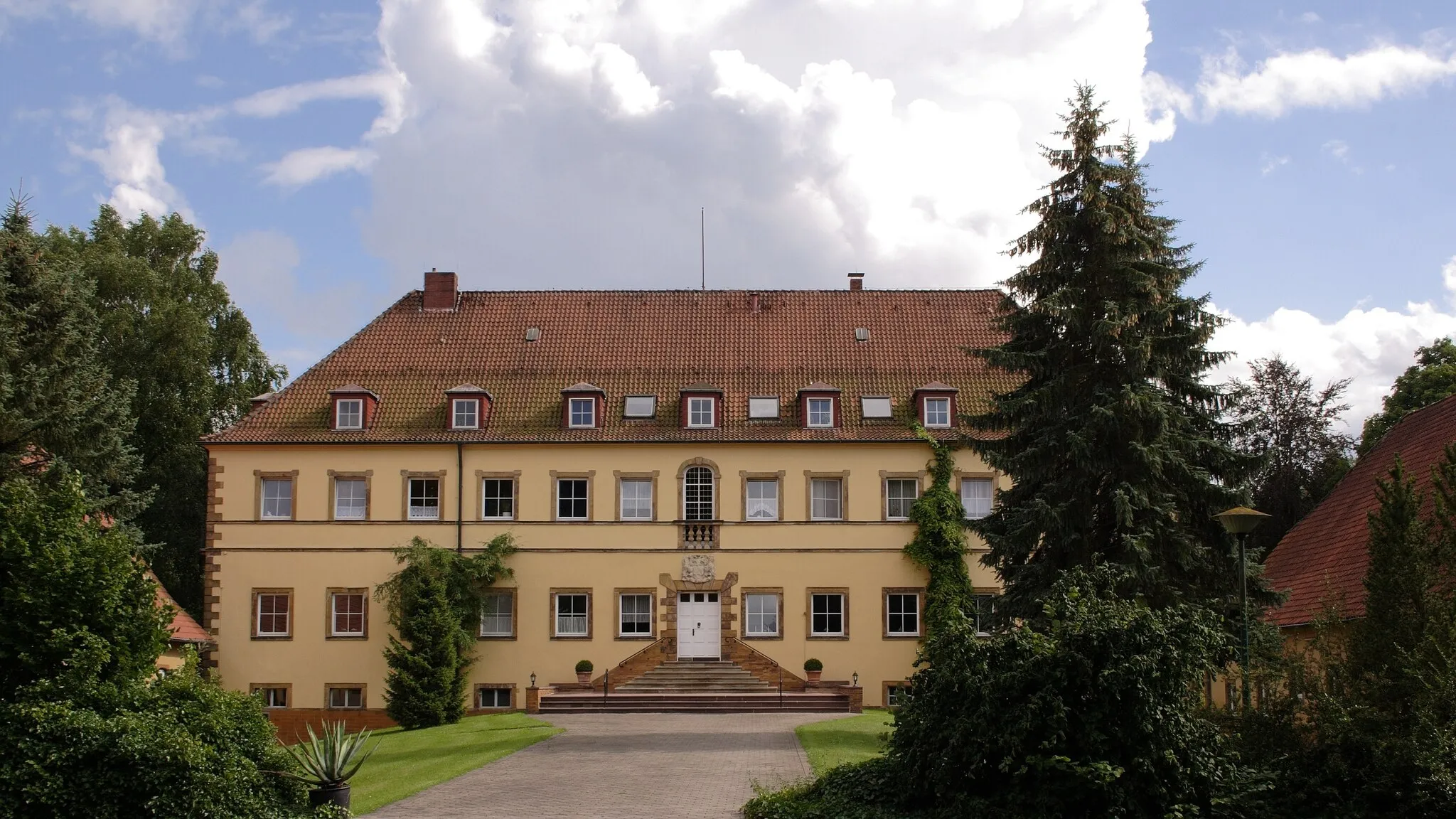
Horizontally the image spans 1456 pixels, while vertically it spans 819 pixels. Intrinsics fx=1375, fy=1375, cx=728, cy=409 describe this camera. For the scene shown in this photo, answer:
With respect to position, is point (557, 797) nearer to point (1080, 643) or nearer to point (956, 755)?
point (956, 755)

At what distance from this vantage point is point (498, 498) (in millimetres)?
37656

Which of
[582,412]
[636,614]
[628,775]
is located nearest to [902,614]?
[636,614]

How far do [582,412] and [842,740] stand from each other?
609 inches

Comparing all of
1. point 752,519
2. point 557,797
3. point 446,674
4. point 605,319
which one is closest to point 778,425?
point 752,519

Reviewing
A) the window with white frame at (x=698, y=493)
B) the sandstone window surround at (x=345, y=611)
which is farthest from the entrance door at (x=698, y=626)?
the sandstone window surround at (x=345, y=611)

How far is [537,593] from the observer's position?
3725cm

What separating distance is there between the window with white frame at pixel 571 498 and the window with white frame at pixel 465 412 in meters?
2.94

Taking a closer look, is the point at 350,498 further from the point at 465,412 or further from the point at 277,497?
the point at 465,412

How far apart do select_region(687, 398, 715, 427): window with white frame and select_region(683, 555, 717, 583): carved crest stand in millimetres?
3660

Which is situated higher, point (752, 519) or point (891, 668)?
point (752, 519)

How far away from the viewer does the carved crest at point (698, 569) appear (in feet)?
122

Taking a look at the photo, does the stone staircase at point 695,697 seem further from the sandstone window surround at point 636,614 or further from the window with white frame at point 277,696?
the window with white frame at point 277,696

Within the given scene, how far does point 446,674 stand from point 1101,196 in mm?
20028

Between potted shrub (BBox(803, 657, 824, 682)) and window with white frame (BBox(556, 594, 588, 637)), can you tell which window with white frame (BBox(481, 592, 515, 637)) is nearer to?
window with white frame (BBox(556, 594, 588, 637))
